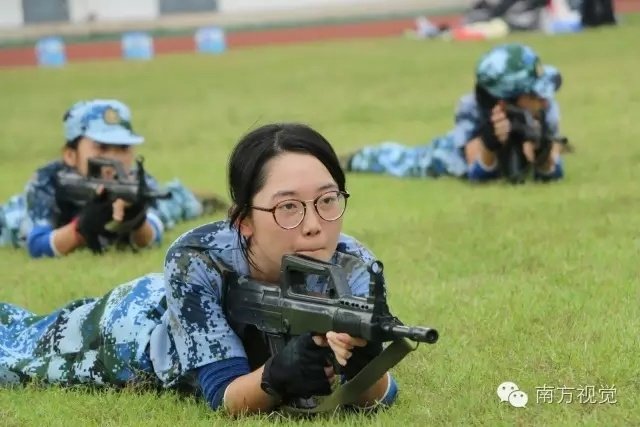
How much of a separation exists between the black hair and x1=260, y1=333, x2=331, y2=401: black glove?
18.1 inches

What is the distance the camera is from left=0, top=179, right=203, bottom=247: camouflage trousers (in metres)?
7.23

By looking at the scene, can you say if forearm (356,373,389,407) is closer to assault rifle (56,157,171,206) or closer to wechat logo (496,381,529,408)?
wechat logo (496,381,529,408)

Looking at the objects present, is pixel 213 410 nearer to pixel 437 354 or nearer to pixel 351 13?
pixel 437 354

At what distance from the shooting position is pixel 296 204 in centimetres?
342

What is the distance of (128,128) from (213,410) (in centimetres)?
337

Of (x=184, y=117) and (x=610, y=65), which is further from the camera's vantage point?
(x=610, y=65)

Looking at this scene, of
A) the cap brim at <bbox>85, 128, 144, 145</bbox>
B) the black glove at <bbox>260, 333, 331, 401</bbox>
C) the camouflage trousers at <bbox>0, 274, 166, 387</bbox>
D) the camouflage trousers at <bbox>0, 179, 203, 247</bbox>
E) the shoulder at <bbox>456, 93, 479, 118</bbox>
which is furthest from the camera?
the shoulder at <bbox>456, 93, 479, 118</bbox>

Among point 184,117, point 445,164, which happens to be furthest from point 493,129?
point 184,117

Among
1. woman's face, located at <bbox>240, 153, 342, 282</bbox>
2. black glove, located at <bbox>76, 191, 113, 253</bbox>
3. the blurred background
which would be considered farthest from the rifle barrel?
the blurred background

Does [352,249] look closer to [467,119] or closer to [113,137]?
[113,137]

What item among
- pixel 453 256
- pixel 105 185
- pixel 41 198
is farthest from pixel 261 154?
pixel 41 198

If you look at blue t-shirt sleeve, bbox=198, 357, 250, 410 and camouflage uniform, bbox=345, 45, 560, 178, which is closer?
blue t-shirt sleeve, bbox=198, 357, 250, 410

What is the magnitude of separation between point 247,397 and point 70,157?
11.8 ft

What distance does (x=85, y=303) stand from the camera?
436 cm
